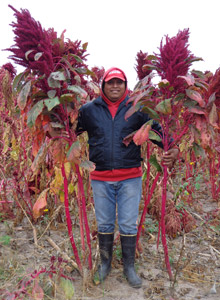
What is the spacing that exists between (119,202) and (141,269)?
2.26 ft

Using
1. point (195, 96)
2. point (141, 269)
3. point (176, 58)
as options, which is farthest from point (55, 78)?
point (141, 269)

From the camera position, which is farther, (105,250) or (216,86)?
(105,250)

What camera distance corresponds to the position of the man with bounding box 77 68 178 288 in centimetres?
228

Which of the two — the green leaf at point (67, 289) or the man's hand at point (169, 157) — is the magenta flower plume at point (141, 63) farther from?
the green leaf at point (67, 289)

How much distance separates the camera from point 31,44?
5.92ft

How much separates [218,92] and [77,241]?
196 centimetres

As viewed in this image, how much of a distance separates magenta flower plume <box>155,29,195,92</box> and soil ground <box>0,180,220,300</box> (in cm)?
125

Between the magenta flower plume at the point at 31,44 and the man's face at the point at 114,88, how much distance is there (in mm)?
566

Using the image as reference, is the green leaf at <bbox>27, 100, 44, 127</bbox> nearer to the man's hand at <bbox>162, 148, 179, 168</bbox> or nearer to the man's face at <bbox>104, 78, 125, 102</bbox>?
the man's face at <bbox>104, 78, 125, 102</bbox>

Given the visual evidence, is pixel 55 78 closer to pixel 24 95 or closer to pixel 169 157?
pixel 24 95

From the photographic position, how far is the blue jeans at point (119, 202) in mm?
2346

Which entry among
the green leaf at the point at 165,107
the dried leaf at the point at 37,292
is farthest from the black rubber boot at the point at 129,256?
the green leaf at the point at 165,107

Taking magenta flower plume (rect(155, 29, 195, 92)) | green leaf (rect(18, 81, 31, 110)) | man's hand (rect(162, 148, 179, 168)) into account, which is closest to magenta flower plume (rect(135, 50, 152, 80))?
magenta flower plume (rect(155, 29, 195, 92))

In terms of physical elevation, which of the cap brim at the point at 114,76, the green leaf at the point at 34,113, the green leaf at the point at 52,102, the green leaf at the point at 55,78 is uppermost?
the cap brim at the point at 114,76
